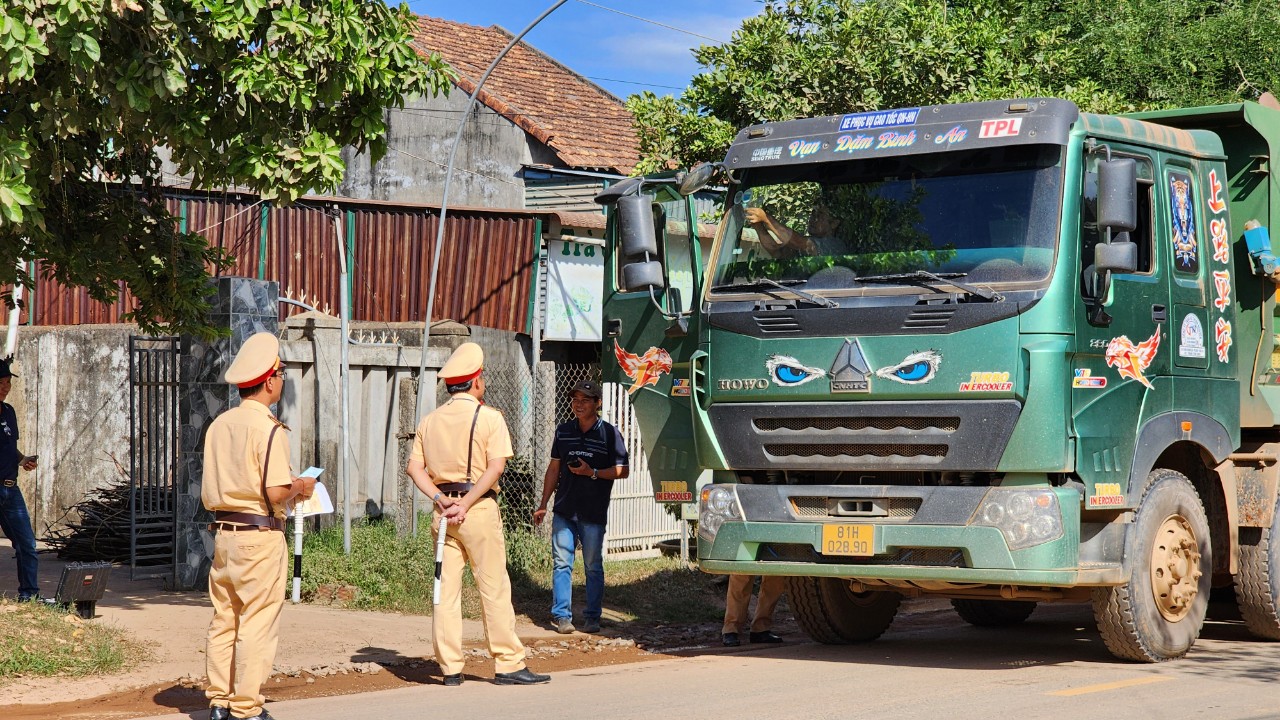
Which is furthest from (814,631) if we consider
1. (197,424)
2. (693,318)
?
(197,424)

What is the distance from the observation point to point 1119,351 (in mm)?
7969

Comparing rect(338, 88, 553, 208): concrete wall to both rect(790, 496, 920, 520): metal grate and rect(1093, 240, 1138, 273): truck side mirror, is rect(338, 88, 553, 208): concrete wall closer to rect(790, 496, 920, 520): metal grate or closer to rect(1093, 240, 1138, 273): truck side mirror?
rect(790, 496, 920, 520): metal grate

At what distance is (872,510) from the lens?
8.07m

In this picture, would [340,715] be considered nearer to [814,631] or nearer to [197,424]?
[814,631]

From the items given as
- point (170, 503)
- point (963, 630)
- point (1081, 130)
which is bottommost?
point (963, 630)

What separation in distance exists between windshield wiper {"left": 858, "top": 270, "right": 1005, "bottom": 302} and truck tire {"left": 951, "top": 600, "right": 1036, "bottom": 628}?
12.0 ft

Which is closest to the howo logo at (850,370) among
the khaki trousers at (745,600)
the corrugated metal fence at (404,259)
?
the khaki trousers at (745,600)

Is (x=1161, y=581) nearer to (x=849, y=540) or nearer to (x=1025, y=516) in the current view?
(x=1025, y=516)

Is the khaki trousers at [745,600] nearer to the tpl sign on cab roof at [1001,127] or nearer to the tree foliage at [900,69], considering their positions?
the tpl sign on cab roof at [1001,127]

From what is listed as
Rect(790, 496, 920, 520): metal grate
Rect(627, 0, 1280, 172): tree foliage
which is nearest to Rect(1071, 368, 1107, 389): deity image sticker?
Rect(790, 496, 920, 520): metal grate

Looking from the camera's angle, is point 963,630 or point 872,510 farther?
point 963,630

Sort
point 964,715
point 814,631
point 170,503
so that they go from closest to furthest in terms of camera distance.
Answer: point 964,715 → point 814,631 → point 170,503

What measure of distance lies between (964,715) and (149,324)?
6.37m

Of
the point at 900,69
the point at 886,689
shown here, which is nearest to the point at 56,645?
the point at 886,689
